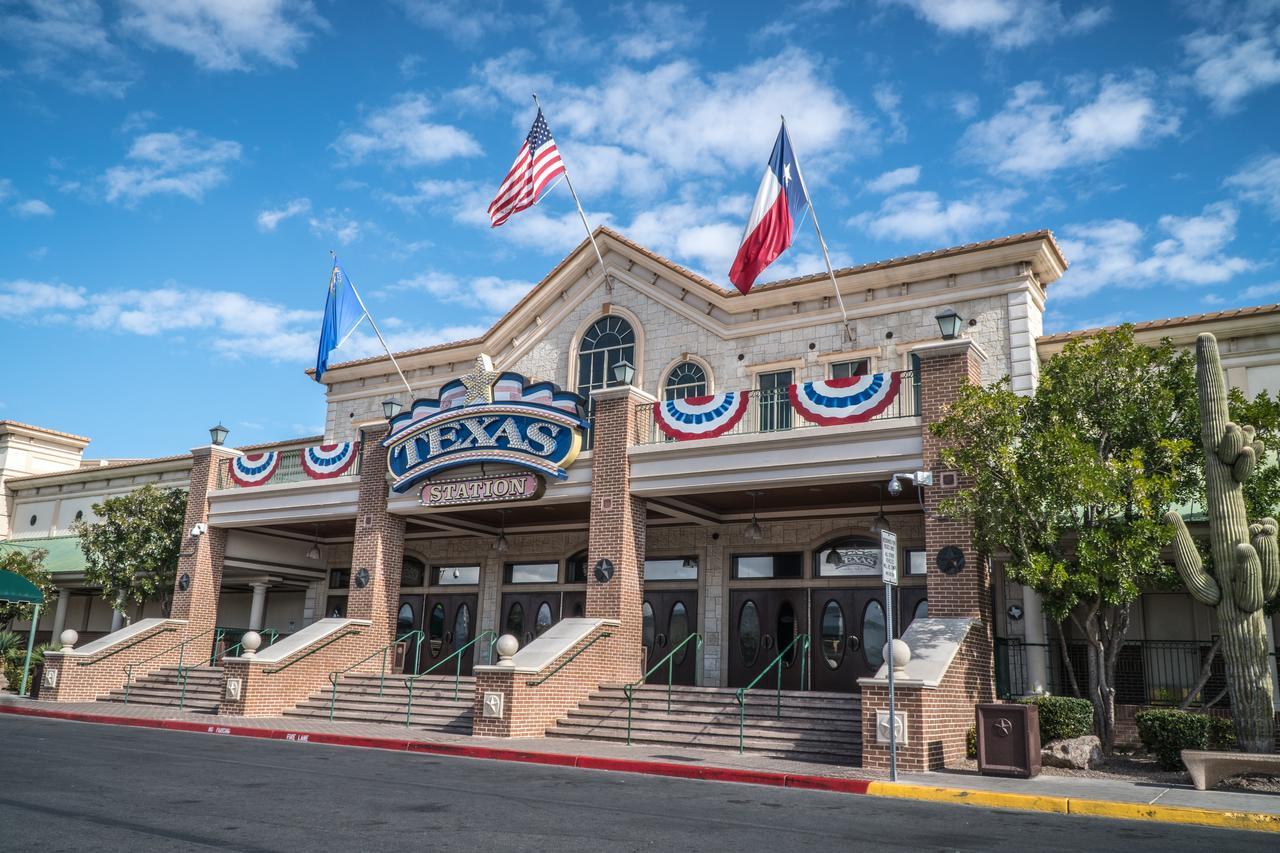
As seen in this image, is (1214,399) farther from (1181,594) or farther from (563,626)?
(563,626)

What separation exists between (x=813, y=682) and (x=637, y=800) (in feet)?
37.0

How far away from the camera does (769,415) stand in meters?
20.9

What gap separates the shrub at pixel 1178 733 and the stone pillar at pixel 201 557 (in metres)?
21.5

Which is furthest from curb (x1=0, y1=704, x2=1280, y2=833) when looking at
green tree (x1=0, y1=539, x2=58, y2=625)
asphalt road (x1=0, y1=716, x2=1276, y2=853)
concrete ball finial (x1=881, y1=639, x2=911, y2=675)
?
green tree (x1=0, y1=539, x2=58, y2=625)

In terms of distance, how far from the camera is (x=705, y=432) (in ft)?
63.8

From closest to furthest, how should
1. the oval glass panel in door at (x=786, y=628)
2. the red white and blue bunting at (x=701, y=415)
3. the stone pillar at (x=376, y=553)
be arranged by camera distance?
1. the red white and blue bunting at (x=701, y=415)
2. the oval glass panel in door at (x=786, y=628)
3. the stone pillar at (x=376, y=553)

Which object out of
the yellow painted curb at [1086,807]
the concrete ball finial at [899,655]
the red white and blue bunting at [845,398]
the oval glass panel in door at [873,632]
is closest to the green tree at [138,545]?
the red white and blue bunting at [845,398]

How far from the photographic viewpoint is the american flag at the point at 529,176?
22203mm

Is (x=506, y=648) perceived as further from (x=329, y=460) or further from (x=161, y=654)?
(x=161, y=654)

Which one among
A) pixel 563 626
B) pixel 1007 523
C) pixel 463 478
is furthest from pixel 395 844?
pixel 463 478

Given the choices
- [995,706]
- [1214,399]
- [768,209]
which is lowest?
[995,706]

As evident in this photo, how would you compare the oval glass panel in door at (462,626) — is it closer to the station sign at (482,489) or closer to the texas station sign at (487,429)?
the texas station sign at (487,429)

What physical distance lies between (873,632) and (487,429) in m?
9.07

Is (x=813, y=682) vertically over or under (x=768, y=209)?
under
